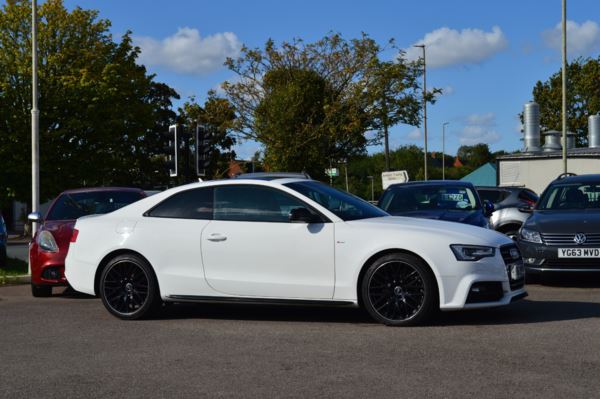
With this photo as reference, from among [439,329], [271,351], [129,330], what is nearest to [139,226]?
[129,330]

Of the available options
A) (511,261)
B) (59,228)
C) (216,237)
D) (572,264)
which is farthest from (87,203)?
(572,264)

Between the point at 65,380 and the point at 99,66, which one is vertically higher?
the point at 99,66

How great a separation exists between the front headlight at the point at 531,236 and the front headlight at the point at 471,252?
3.77 metres

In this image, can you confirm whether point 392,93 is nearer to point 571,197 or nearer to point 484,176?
point 571,197

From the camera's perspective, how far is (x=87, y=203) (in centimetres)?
1267

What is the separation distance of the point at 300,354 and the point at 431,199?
7037 mm

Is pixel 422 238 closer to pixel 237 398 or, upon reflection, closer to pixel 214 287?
pixel 214 287

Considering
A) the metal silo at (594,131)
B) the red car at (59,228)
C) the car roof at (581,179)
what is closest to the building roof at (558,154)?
the metal silo at (594,131)

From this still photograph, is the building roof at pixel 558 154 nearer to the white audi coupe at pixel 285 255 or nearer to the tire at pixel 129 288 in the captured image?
the white audi coupe at pixel 285 255

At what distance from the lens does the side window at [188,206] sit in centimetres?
909

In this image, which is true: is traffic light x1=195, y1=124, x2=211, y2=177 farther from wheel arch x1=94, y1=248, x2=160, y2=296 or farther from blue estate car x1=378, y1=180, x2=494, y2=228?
wheel arch x1=94, y1=248, x2=160, y2=296

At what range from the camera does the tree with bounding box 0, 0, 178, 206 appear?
3916 cm

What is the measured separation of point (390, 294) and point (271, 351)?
5.08 ft

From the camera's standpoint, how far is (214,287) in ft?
29.0
